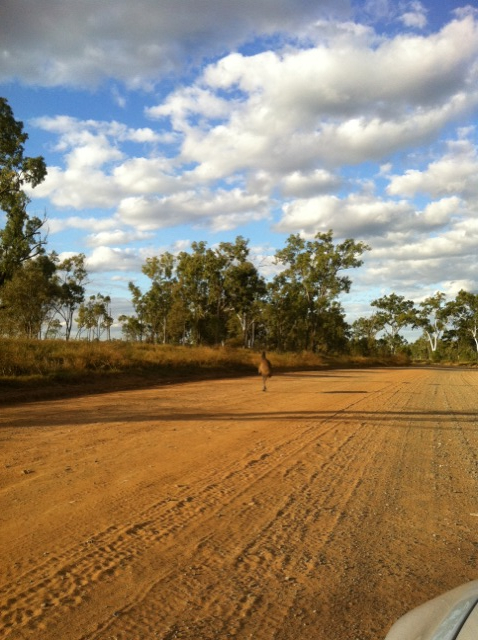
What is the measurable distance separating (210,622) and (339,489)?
3296mm

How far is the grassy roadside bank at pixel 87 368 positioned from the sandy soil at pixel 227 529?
7.31 m

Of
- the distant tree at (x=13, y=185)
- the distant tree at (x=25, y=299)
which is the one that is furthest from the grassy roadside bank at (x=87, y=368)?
the distant tree at (x=25, y=299)

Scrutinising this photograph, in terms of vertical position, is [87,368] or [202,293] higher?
[202,293]

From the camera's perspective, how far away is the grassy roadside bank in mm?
17422

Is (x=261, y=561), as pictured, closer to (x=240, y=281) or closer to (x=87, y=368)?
(x=87, y=368)

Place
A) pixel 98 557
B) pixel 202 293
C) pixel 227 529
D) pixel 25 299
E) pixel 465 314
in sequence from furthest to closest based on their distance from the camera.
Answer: pixel 465 314
pixel 202 293
pixel 25 299
pixel 227 529
pixel 98 557

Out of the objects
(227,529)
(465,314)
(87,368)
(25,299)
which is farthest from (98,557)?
(465,314)

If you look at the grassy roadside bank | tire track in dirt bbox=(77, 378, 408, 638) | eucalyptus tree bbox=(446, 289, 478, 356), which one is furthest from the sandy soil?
eucalyptus tree bbox=(446, 289, 478, 356)

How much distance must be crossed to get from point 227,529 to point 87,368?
17.6m

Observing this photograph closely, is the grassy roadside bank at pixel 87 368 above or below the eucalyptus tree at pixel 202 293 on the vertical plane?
below

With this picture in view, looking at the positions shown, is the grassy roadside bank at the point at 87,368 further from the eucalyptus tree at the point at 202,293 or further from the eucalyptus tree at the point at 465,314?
the eucalyptus tree at the point at 465,314

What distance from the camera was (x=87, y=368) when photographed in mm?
21609

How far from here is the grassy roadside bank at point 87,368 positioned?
17422 mm

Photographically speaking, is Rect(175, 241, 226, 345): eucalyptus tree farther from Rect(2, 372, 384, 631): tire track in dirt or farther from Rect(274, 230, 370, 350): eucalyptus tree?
Rect(2, 372, 384, 631): tire track in dirt
